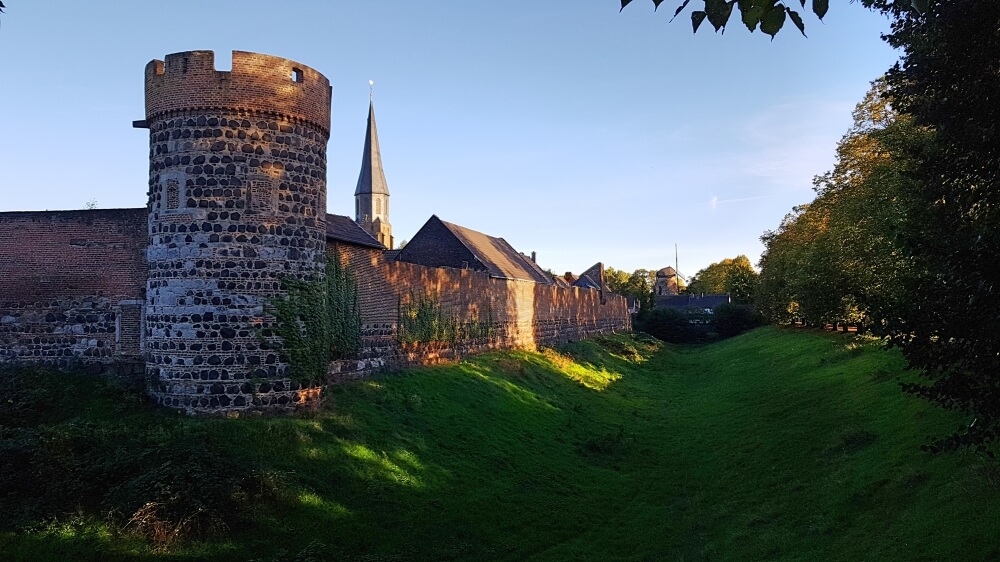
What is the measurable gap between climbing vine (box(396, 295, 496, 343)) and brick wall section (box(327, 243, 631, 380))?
22 cm

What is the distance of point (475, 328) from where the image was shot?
26609 millimetres

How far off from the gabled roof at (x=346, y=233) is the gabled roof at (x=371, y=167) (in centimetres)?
6365

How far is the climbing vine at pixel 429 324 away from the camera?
67.1 feet

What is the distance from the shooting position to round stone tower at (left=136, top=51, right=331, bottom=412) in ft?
42.4

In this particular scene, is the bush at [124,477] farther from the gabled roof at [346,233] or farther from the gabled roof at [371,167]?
the gabled roof at [371,167]

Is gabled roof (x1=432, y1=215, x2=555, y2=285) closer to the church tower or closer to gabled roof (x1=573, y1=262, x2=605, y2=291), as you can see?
gabled roof (x1=573, y1=262, x2=605, y2=291)

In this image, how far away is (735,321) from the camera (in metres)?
74.3

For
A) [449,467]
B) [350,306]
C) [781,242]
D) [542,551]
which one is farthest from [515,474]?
[781,242]

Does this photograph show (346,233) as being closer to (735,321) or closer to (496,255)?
(496,255)

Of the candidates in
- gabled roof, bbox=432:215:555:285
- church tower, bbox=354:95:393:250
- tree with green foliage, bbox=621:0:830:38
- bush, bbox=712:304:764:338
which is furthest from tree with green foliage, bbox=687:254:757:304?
tree with green foliage, bbox=621:0:830:38

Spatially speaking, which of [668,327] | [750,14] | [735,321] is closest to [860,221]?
[750,14]

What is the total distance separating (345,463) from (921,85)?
13.1m

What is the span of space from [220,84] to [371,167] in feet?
238

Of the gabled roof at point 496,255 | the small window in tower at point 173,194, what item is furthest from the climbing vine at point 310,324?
the gabled roof at point 496,255
